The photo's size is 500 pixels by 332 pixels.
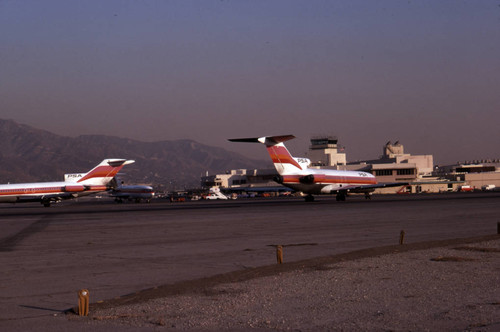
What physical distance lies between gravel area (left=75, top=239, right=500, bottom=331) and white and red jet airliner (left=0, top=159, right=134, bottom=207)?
72.8 metres

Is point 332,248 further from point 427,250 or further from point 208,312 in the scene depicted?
point 208,312

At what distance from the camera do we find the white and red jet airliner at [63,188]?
82188 mm

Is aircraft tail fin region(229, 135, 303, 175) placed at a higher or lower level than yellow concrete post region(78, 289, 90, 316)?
higher

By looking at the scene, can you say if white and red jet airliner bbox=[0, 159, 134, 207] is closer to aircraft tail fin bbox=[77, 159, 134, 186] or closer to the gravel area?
aircraft tail fin bbox=[77, 159, 134, 186]

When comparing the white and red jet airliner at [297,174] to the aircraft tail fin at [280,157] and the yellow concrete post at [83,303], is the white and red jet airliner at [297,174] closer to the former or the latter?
the aircraft tail fin at [280,157]

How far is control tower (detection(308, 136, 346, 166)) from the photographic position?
188250 millimetres

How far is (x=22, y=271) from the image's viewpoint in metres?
16.5

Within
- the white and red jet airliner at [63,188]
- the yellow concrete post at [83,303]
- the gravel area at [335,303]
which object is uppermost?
the white and red jet airliner at [63,188]

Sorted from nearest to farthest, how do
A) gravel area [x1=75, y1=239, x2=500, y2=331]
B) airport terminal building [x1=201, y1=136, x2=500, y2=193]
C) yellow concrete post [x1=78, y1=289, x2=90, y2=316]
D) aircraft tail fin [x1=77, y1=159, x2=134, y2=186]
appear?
gravel area [x1=75, y1=239, x2=500, y2=331]
yellow concrete post [x1=78, y1=289, x2=90, y2=316]
aircraft tail fin [x1=77, y1=159, x2=134, y2=186]
airport terminal building [x1=201, y1=136, x2=500, y2=193]

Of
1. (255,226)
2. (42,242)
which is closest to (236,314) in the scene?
(42,242)

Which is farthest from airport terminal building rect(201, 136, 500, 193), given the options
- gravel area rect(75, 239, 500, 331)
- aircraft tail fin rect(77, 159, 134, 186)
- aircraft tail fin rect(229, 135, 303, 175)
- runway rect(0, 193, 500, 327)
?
gravel area rect(75, 239, 500, 331)

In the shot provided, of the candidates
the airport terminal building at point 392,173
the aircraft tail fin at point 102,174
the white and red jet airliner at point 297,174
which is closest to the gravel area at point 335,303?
the white and red jet airliner at point 297,174

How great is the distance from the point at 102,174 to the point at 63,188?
6.14 metres

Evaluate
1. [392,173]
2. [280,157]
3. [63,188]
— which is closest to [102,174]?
[63,188]
